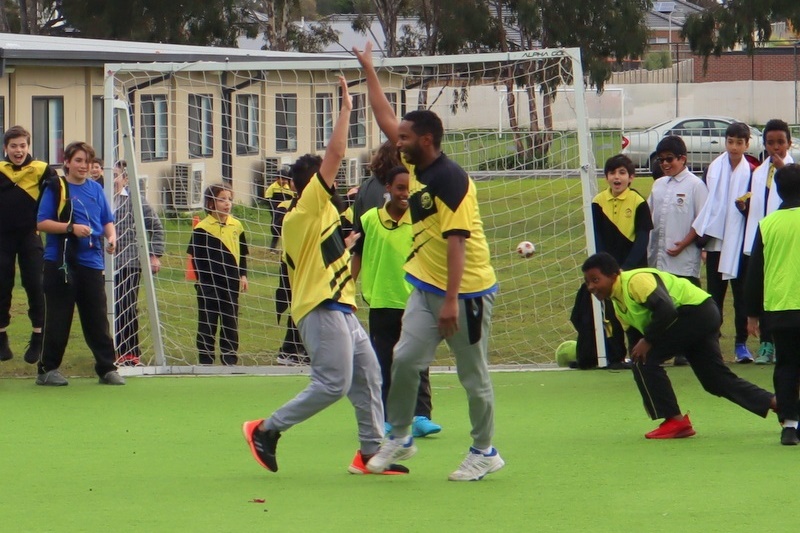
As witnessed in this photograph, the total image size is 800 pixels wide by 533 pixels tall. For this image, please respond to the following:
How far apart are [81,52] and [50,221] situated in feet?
46.2

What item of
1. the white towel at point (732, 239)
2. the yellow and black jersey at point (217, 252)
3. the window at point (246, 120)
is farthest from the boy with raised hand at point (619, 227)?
the window at point (246, 120)

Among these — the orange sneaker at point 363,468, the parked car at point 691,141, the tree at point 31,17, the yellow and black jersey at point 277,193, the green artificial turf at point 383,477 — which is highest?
the tree at point 31,17

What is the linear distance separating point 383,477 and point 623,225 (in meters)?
4.48

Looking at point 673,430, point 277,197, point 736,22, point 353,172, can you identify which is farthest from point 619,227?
point 736,22

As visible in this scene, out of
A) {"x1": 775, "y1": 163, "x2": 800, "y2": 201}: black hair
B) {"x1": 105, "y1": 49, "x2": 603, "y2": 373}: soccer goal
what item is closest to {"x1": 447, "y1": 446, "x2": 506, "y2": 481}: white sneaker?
{"x1": 775, "y1": 163, "x2": 800, "y2": 201}: black hair

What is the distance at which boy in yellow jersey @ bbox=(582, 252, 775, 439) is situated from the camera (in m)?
7.59

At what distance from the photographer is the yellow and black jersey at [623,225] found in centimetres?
1041

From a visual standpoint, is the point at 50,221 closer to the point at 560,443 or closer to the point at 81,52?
the point at 560,443

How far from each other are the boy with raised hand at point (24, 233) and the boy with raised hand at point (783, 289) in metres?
6.07

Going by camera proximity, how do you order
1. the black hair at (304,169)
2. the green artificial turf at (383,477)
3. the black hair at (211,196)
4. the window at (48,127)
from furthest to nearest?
1. the window at (48,127)
2. the black hair at (211,196)
3. the black hair at (304,169)
4. the green artificial turf at (383,477)

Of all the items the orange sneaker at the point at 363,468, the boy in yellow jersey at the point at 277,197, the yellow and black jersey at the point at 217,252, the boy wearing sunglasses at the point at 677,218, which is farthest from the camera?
the boy in yellow jersey at the point at 277,197

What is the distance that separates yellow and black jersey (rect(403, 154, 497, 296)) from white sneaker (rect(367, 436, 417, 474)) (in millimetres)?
836

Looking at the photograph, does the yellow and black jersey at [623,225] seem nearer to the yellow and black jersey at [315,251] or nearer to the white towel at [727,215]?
the white towel at [727,215]

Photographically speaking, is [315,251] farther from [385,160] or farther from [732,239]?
[732,239]
